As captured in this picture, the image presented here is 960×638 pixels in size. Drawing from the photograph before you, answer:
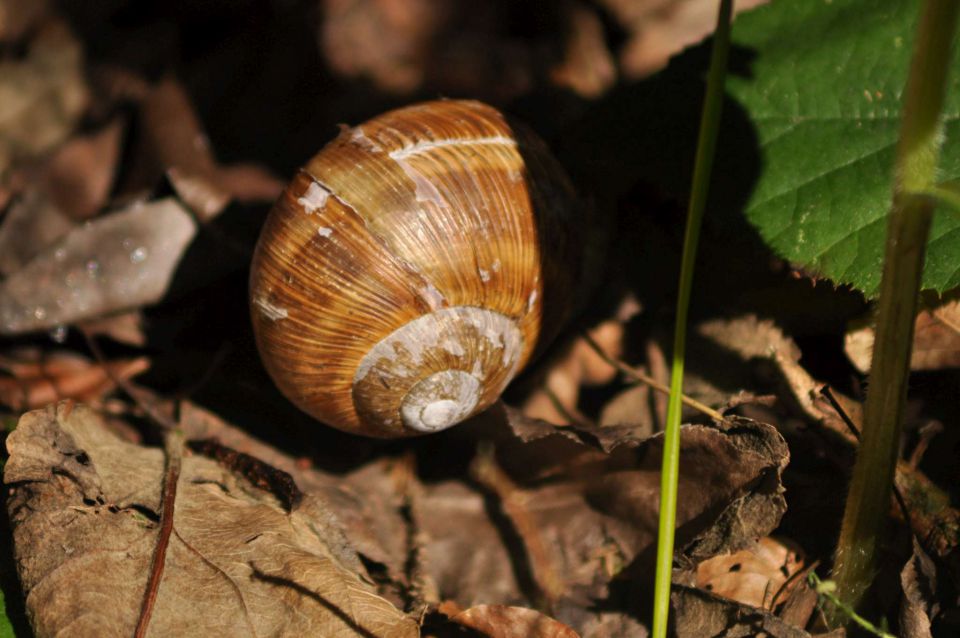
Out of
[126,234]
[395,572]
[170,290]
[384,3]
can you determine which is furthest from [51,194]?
[395,572]

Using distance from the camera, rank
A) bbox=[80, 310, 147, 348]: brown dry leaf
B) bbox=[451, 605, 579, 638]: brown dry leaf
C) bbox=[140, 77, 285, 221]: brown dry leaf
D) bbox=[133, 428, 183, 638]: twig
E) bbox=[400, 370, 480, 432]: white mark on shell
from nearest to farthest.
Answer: bbox=[133, 428, 183, 638]: twig < bbox=[451, 605, 579, 638]: brown dry leaf < bbox=[400, 370, 480, 432]: white mark on shell < bbox=[80, 310, 147, 348]: brown dry leaf < bbox=[140, 77, 285, 221]: brown dry leaf

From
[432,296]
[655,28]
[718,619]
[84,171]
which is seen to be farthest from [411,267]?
[84,171]

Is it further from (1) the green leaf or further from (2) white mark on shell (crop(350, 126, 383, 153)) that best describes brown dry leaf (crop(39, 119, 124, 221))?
(1) the green leaf

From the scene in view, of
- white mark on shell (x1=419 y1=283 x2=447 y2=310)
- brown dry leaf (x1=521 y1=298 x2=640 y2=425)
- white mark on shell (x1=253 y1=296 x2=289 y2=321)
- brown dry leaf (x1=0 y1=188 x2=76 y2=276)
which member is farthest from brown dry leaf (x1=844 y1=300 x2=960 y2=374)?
brown dry leaf (x1=0 y1=188 x2=76 y2=276)

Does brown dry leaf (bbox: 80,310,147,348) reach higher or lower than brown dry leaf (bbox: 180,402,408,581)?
higher

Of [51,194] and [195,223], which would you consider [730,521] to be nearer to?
[195,223]

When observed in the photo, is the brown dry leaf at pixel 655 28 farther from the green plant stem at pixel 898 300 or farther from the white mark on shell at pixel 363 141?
the green plant stem at pixel 898 300

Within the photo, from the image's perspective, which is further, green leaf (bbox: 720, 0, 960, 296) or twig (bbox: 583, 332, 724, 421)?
twig (bbox: 583, 332, 724, 421)

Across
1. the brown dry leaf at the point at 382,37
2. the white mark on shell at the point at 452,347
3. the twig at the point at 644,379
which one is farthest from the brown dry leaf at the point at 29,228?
the twig at the point at 644,379
